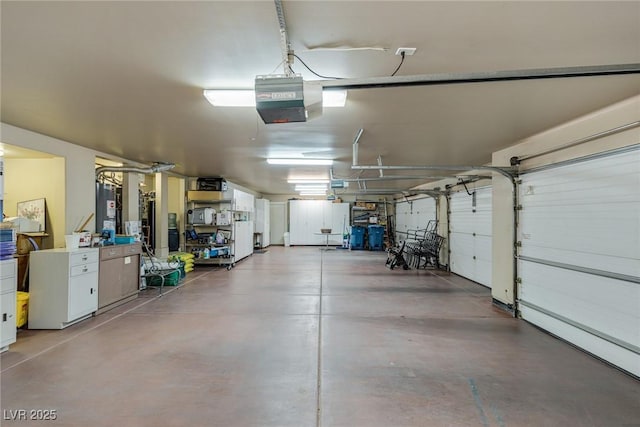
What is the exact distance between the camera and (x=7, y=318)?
309cm

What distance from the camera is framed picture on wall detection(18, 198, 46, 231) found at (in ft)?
14.3

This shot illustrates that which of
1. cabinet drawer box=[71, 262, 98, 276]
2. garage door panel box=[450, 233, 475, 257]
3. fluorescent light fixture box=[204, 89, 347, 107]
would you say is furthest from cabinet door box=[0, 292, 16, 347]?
garage door panel box=[450, 233, 475, 257]

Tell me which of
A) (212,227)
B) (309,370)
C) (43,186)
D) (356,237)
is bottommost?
(309,370)

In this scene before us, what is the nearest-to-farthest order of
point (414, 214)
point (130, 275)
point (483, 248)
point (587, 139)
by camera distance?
1. point (587, 139)
2. point (130, 275)
3. point (483, 248)
4. point (414, 214)

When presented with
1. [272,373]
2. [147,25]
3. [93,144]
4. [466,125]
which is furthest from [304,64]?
[93,144]

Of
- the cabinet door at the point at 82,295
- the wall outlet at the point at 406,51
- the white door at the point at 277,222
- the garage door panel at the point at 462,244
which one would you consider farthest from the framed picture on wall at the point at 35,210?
the white door at the point at 277,222

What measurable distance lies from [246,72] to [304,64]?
18.2 inches

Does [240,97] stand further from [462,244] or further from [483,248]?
[462,244]

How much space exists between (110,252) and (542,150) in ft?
20.1

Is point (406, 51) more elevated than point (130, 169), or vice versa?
point (406, 51)

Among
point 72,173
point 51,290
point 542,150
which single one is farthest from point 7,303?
point 542,150

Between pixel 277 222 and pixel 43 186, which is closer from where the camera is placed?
pixel 43 186

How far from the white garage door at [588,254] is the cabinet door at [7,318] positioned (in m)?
5.94

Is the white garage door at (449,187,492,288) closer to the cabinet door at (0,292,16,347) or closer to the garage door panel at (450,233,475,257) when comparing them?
the garage door panel at (450,233,475,257)
